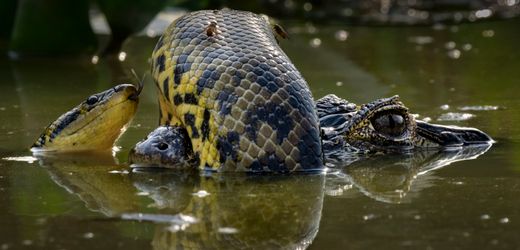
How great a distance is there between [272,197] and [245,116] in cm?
60

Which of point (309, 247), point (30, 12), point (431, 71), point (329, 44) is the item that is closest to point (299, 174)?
point (309, 247)

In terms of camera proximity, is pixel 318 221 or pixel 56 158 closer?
pixel 318 221

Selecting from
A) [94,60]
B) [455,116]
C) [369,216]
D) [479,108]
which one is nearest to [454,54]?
[94,60]

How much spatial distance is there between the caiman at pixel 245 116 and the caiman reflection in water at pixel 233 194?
106mm

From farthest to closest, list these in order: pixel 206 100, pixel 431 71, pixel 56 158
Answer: pixel 431 71 → pixel 56 158 → pixel 206 100

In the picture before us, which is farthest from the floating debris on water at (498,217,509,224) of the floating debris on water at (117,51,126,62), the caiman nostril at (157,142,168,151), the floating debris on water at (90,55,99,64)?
the floating debris on water at (117,51,126,62)

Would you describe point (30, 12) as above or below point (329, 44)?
above

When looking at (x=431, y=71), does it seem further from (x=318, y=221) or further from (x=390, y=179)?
(x=318, y=221)

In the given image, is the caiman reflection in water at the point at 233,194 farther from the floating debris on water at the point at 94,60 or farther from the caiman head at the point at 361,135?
the floating debris on water at the point at 94,60

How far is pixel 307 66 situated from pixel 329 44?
1.77m

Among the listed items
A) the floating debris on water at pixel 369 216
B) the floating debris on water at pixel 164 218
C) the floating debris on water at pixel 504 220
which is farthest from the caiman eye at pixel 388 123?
the floating debris on water at pixel 164 218

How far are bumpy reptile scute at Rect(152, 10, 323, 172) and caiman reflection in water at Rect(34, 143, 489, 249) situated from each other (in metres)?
0.12

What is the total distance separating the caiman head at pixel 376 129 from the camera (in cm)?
652

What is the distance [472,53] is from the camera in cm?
1190
